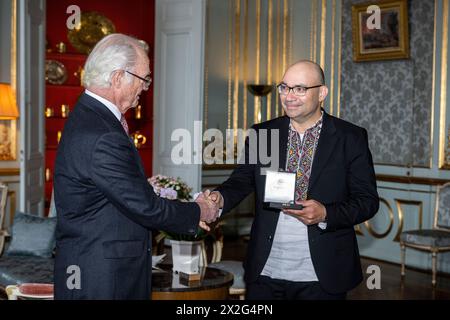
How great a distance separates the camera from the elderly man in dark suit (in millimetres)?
2197

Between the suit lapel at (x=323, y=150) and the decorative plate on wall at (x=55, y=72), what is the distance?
21.5 ft

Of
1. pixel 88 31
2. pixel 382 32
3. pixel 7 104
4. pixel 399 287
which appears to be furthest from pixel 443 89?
pixel 88 31

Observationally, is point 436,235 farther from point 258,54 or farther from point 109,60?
point 109,60

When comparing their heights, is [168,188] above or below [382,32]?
below

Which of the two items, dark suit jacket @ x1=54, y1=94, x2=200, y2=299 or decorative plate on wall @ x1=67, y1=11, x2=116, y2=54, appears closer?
dark suit jacket @ x1=54, y1=94, x2=200, y2=299

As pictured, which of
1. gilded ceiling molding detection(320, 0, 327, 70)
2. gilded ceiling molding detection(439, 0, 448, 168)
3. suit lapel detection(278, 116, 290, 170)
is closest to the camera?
suit lapel detection(278, 116, 290, 170)

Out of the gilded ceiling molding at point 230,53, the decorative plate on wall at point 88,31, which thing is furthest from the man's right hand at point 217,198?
the decorative plate on wall at point 88,31

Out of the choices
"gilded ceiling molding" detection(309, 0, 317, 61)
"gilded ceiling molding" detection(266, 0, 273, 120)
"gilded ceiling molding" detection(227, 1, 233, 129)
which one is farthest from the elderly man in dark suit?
"gilded ceiling molding" detection(266, 0, 273, 120)

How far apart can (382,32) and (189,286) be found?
4.09 meters

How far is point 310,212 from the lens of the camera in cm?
243

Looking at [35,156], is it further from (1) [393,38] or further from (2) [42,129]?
(1) [393,38]

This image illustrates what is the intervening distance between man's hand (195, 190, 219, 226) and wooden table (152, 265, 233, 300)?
1.06 metres

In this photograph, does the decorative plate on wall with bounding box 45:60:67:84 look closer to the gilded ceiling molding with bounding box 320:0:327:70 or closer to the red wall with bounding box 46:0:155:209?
the red wall with bounding box 46:0:155:209

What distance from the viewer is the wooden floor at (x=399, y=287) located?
5.48 meters
